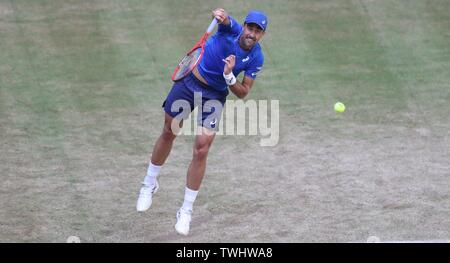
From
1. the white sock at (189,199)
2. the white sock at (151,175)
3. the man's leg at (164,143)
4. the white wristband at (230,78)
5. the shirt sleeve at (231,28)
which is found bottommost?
the white sock at (151,175)

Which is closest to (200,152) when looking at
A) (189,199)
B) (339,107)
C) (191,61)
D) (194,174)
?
(194,174)

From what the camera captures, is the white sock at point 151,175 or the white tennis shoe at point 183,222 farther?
the white sock at point 151,175

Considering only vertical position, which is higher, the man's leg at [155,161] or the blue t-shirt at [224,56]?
the blue t-shirt at [224,56]

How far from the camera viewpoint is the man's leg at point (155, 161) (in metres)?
11.1

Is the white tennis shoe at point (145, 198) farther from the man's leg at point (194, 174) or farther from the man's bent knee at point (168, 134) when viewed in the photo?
the man's bent knee at point (168, 134)

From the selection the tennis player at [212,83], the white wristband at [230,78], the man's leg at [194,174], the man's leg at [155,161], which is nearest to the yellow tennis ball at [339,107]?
the tennis player at [212,83]

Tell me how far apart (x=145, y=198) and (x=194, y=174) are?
853 millimetres

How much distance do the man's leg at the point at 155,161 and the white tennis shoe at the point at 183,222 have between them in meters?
0.61

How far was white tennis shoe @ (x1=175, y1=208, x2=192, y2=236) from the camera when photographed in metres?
10.7

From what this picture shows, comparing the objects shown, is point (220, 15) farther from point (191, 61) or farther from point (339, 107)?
point (339, 107)

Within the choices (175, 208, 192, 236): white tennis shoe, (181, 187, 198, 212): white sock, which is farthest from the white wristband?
(175, 208, 192, 236): white tennis shoe

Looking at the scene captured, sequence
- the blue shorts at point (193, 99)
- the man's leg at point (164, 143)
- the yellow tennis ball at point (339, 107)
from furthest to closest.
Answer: the yellow tennis ball at point (339, 107) → the man's leg at point (164, 143) → the blue shorts at point (193, 99)

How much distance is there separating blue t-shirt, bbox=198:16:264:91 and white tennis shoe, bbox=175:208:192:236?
1497 millimetres

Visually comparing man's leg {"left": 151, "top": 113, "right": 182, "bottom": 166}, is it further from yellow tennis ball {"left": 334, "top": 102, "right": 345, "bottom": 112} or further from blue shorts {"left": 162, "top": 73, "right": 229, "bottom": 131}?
yellow tennis ball {"left": 334, "top": 102, "right": 345, "bottom": 112}
